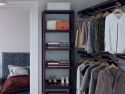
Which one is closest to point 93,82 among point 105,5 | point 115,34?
point 115,34

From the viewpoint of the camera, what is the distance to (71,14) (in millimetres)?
3992

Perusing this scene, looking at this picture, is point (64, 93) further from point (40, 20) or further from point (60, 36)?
point (40, 20)

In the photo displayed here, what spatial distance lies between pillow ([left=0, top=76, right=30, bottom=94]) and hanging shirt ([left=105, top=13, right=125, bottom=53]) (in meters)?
3.09

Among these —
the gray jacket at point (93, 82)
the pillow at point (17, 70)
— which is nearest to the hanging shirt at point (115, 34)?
the gray jacket at point (93, 82)

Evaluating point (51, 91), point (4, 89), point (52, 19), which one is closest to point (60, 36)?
point (52, 19)

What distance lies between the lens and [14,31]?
6.49 metres

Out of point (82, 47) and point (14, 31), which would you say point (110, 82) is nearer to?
point (82, 47)

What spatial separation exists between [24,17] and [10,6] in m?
2.43

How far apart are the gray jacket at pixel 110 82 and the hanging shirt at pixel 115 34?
0.25 meters

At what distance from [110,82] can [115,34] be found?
1.71 ft

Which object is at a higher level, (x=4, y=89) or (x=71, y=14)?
(x=71, y=14)

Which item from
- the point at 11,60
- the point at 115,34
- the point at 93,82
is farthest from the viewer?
the point at 11,60

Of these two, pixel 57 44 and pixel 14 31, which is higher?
pixel 14 31

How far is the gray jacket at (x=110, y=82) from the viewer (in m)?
2.76
